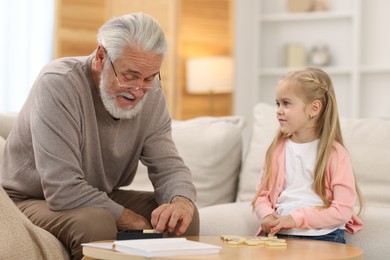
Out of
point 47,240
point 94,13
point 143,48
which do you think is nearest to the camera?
point 47,240

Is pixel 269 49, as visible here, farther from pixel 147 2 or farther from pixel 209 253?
pixel 209 253

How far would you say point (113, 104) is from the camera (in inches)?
99.3

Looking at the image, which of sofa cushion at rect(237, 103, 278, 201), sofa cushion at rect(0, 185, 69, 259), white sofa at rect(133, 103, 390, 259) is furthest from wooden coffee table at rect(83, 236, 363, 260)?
sofa cushion at rect(237, 103, 278, 201)

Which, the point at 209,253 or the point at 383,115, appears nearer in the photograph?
the point at 209,253

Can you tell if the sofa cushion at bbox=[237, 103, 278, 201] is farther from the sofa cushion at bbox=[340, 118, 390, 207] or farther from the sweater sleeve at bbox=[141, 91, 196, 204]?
the sweater sleeve at bbox=[141, 91, 196, 204]

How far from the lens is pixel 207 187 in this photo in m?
3.44

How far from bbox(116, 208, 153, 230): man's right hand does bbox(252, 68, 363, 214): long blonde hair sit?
1.47 feet

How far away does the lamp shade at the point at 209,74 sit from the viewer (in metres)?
6.28

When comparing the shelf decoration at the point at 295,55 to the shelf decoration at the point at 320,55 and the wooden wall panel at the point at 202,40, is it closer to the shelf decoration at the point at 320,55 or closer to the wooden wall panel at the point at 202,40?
the shelf decoration at the point at 320,55

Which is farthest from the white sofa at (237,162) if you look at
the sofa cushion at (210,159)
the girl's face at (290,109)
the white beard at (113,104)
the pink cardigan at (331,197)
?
the white beard at (113,104)

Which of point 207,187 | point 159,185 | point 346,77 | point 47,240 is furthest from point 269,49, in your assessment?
point 47,240

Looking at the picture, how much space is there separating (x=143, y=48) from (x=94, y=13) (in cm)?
364

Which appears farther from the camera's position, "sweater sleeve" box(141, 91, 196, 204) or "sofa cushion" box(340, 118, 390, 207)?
A: "sofa cushion" box(340, 118, 390, 207)

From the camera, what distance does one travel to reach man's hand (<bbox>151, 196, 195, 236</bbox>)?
95.0 inches
